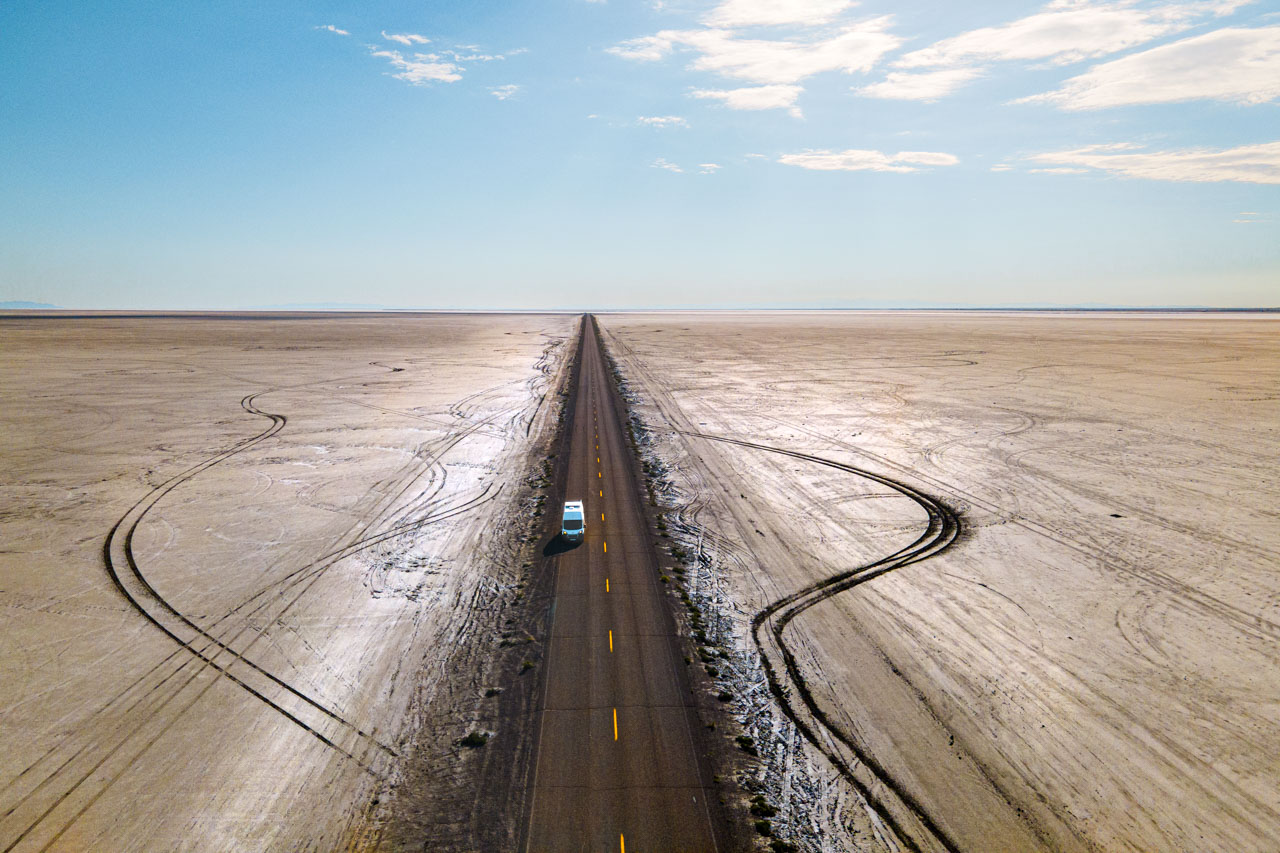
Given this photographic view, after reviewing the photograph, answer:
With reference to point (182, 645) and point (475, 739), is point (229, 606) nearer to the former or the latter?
point (182, 645)

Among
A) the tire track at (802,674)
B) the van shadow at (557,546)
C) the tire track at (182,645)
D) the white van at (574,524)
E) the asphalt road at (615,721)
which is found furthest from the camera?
the white van at (574,524)

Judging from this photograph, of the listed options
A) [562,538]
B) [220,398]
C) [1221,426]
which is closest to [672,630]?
[562,538]

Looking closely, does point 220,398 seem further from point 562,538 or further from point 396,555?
point 562,538

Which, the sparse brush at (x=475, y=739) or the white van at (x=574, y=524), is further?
the white van at (x=574, y=524)

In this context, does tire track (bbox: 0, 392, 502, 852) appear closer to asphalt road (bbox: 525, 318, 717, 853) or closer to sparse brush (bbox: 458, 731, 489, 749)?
sparse brush (bbox: 458, 731, 489, 749)

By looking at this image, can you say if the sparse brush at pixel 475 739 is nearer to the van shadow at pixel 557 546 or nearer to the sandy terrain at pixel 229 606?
the sandy terrain at pixel 229 606

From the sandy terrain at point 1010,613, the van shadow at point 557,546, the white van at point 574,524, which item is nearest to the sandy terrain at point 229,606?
the van shadow at point 557,546
